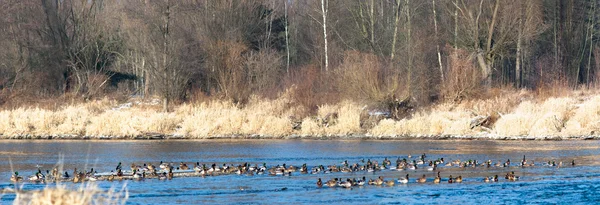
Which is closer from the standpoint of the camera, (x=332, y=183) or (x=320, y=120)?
(x=332, y=183)

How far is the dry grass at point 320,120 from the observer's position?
4072 centimetres

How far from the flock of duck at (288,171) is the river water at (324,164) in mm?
325

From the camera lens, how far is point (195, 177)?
2620cm

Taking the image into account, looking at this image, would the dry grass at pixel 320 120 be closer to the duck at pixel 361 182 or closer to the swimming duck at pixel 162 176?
the swimming duck at pixel 162 176

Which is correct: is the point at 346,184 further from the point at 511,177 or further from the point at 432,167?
the point at 432,167

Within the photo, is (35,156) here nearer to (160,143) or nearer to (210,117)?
(160,143)

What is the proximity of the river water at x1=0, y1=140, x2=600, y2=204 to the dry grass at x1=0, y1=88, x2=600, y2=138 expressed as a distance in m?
2.25

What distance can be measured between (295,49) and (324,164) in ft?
115

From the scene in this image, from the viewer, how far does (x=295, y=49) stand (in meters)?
64.3

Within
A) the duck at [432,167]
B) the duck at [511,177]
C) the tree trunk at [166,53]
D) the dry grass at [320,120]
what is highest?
the tree trunk at [166,53]

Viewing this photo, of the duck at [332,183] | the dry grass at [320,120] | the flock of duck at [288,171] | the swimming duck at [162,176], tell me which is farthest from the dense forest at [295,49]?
the duck at [332,183]

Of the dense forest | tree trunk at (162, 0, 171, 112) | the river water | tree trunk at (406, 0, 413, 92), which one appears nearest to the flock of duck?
the river water

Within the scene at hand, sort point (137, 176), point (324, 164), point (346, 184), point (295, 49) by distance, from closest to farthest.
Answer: point (346, 184), point (137, 176), point (324, 164), point (295, 49)

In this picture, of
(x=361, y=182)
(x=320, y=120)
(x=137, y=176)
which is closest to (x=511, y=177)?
(x=361, y=182)
